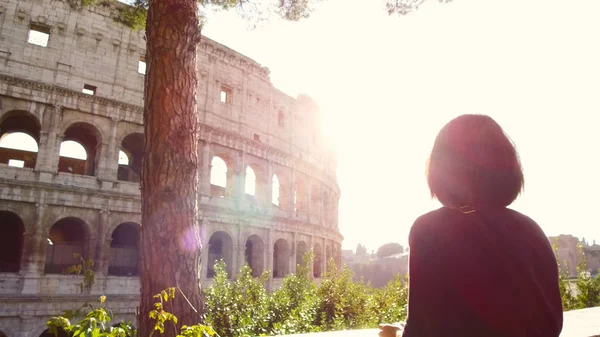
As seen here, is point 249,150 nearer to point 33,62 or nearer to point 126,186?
point 126,186

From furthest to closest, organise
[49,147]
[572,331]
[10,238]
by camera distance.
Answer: [10,238], [49,147], [572,331]

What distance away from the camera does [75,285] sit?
47.4 ft

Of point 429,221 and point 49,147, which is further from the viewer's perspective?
point 49,147

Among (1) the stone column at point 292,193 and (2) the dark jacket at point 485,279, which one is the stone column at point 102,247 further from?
(2) the dark jacket at point 485,279

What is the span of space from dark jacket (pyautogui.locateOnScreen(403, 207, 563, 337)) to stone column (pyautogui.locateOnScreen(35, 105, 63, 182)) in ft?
55.2

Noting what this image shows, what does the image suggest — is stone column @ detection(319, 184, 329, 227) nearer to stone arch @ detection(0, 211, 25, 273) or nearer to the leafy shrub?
the leafy shrub

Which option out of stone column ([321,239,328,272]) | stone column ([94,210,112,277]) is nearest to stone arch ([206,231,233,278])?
stone column ([94,210,112,277])

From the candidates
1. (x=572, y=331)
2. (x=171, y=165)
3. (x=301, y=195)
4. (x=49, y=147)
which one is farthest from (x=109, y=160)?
(x=572, y=331)

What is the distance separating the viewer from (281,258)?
2155 cm

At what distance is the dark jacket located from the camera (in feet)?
4.20

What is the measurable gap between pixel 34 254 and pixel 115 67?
865cm

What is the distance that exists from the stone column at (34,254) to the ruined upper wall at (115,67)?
18.9 feet

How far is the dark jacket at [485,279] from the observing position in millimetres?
1281

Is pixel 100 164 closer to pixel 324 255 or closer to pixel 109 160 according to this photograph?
pixel 109 160
